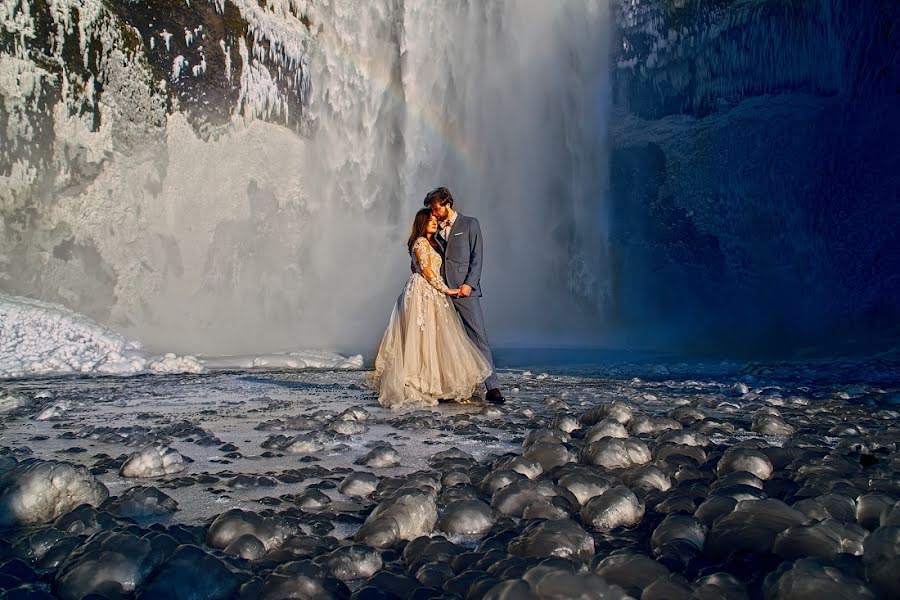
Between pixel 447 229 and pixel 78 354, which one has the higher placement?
pixel 447 229

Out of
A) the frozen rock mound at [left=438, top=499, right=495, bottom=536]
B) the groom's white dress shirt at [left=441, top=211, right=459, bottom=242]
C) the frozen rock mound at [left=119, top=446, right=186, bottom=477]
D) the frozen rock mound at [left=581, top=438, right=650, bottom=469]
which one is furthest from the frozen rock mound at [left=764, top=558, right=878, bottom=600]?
the groom's white dress shirt at [left=441, top=211, right=459, bottom=242]

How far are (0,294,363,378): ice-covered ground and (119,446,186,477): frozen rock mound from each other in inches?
238

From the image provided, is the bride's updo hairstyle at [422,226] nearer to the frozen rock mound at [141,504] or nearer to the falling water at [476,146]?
the frozen rock mound at [141,504]

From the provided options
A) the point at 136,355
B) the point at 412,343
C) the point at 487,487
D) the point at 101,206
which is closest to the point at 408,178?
the point at 101,206

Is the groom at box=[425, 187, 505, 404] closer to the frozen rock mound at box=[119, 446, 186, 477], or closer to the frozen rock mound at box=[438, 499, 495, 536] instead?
the frozen rock mound at box=[119, 446, 186, 477]

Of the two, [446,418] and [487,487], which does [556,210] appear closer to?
[446,418]

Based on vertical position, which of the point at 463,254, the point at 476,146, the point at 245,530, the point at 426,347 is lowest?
the point at 245,530

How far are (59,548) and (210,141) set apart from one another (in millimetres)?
14544

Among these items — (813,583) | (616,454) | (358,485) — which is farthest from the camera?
(616,454)

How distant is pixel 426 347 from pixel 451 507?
119 inches

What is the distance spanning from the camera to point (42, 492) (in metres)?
1.75

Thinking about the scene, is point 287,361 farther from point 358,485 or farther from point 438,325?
point 358,485

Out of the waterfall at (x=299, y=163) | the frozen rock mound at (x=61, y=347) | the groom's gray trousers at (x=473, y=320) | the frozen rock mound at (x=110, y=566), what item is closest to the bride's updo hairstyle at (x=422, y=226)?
the groom's gray trousers at (x=473, y=320)

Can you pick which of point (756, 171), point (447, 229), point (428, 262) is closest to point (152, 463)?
point (428, 262)
